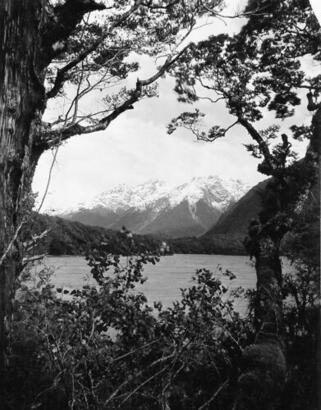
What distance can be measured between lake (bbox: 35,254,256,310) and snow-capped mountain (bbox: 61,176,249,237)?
256mm

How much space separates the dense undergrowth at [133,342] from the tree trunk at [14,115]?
0.23 m

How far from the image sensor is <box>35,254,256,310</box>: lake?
263cm

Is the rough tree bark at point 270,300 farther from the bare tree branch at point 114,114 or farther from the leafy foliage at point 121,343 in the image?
the bare tree branch at point 114,114

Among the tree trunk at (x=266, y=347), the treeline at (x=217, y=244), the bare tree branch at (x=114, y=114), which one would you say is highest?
the bare tree branch at (x=114, y=114)

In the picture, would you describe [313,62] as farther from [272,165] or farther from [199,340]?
[199,340]

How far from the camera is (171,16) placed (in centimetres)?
339

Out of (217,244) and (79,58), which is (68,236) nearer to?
(217,244)

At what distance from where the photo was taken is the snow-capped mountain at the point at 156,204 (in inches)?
104

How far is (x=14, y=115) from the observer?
2.11 meters

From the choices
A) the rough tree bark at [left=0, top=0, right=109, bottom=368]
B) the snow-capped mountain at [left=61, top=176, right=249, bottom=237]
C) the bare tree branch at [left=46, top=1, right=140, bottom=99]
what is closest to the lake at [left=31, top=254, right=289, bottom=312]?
the snow-capped mountain at [left=61, top=176, right=249, bottom=237]

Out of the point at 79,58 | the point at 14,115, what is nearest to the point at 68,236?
the point at 14,115

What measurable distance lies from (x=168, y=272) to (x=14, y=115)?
1150mm

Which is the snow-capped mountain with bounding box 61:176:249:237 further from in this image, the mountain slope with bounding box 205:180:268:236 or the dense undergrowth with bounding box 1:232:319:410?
the dense undergrowth with bounding box 1:232:319:410

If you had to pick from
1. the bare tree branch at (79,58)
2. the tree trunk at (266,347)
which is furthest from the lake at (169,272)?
the bare tree branch at (79,58)
